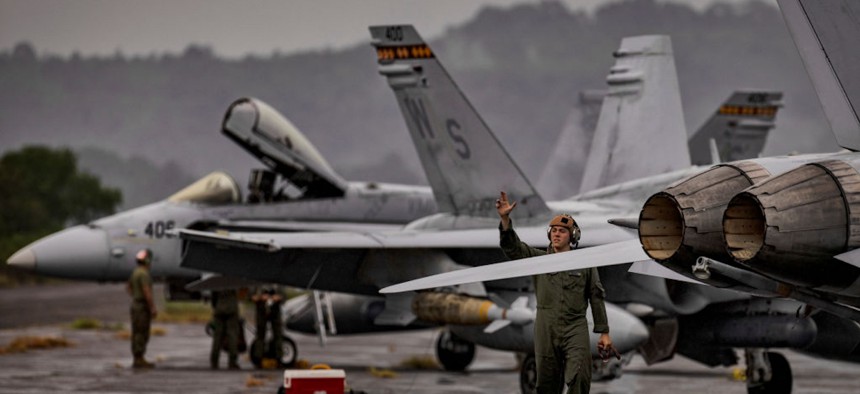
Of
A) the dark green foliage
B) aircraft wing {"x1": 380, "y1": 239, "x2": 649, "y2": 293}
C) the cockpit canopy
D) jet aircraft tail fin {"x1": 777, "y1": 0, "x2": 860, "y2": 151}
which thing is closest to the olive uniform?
the cockpit canopy

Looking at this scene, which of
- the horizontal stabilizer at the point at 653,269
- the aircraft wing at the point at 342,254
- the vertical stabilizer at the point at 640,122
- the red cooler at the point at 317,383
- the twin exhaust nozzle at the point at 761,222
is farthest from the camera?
the vertical stabilizer at the point at 640,122

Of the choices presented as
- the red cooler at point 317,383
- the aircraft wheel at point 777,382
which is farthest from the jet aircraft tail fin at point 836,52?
the aircraft wheel at point 777,382

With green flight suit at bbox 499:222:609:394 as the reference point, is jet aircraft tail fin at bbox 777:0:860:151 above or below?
above

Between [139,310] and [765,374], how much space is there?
284 inches

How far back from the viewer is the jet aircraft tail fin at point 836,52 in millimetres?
6145

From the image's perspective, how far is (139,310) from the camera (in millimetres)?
16078

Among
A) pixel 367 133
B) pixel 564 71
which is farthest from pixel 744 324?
pixel 367 133

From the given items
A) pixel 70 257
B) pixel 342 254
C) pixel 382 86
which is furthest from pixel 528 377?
pixel 382 86

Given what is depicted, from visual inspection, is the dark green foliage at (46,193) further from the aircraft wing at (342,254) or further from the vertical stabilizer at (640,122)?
the aircraft wing at (342,254)

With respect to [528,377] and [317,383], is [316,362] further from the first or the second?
[317,383]

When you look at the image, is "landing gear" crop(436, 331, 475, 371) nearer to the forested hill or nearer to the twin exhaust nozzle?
the twin exhaust nozzle

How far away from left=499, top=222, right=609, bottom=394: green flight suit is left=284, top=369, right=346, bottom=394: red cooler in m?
1.53

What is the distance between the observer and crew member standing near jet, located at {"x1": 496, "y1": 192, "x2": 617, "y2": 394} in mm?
8227

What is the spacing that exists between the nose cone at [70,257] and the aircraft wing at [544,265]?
10.2 metres
